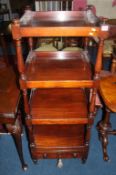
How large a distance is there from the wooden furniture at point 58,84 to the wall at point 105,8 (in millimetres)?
2565

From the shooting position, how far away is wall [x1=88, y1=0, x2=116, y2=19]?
3514 millimetres

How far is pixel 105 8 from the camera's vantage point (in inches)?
141

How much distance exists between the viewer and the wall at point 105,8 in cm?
351

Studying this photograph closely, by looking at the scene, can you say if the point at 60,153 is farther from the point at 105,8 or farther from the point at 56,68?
the point at 105,8

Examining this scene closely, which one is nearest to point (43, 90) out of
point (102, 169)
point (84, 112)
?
point (84, 112)

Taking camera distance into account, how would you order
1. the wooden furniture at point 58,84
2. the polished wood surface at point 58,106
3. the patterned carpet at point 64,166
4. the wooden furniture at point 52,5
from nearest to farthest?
the wooden furniture at point 58,84 < the polished wood surface at point 58,106 < the patterned carpet at point 64,166 < the wooden furniture at point 52,5

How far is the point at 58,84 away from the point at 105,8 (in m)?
3.03

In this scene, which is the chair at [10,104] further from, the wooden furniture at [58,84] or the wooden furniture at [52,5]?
the wooden furniture at [52,5]

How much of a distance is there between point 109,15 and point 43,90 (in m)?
2.79

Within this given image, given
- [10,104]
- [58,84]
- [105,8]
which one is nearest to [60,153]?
[10,104]

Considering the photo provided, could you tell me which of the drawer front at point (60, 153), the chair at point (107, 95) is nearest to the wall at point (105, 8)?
the chair at point (107, 95)

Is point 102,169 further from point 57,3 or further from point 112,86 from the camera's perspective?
point 57,3

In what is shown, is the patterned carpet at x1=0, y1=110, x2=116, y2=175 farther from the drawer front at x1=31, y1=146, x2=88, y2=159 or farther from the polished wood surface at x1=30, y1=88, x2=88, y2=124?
the polished wood surface at x1=30, y1=88, x2=88, y2=124

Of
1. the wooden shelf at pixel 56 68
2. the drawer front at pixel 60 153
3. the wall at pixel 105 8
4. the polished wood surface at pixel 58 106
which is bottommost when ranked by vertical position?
the drawer front at pixel 60 153
